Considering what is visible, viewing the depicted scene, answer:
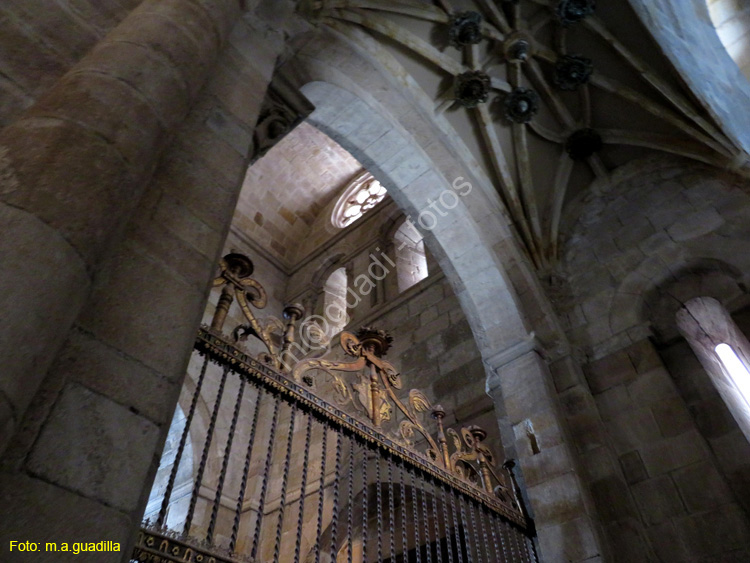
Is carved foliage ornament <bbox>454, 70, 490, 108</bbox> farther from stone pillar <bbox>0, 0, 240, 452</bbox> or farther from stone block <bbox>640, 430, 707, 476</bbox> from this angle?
stone pillar <bbox>0, 0, 240, 452</bbox>

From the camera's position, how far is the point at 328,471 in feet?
22.6

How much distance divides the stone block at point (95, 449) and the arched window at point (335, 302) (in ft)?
26.2

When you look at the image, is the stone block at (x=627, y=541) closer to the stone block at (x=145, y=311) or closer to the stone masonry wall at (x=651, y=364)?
the stone masonry wall at (x=651, y=364)

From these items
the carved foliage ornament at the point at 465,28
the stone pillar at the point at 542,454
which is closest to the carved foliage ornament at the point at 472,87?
the carved foliage ornament at the point at 465,28

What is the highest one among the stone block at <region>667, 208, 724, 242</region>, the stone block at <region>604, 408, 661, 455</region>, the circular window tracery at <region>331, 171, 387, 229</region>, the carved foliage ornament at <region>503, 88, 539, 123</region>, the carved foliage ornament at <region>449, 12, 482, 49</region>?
the circular window tracery at <region>331, 171, 387, 229</region>

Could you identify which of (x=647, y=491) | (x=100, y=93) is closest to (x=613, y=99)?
(x=647, y=491)

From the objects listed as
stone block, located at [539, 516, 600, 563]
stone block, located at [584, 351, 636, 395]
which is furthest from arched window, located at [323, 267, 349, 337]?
stone block, located at [539, 516, 600, 563]

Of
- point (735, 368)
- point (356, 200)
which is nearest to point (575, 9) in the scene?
point (735, 368)

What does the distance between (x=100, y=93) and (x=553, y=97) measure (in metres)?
5.51

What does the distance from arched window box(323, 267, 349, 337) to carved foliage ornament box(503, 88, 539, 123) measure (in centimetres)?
493

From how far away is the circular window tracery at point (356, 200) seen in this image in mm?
11539

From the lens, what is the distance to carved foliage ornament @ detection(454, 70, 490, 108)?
5488mm

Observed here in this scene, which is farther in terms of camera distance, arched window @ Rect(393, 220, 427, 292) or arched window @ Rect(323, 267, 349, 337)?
arched window @ Rect(323, 267, 349, 337)

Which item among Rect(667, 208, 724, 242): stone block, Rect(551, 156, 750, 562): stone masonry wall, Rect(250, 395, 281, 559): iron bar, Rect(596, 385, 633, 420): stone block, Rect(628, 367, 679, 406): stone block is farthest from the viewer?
Rect(667, 208, 724, 242): stone block
